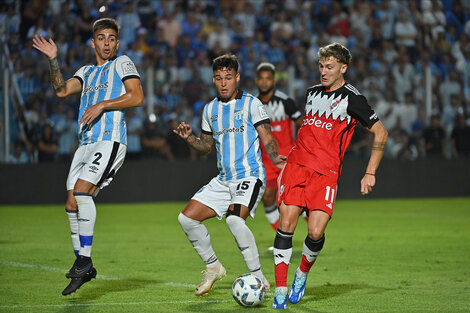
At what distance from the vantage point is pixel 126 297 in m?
6.61

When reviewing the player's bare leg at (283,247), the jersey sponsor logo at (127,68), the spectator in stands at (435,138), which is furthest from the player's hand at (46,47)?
the spectator in stands at (435,138)

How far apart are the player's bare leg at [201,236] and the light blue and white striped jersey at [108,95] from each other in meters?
0.86

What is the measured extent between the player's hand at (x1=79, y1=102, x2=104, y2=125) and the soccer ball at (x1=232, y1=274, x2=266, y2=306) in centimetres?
175

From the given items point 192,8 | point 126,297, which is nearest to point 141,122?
point 192,8

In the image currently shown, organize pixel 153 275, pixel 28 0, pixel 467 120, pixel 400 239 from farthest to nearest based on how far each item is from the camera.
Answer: pixel 467 120 → pixel 28 0 → pixel 400 239 → pixel 153 275

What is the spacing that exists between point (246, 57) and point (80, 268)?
1315cm

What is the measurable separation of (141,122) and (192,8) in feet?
16.3

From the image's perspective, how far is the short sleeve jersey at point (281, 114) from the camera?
10.5 m

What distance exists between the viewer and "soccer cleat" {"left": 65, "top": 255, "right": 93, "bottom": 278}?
254 inches

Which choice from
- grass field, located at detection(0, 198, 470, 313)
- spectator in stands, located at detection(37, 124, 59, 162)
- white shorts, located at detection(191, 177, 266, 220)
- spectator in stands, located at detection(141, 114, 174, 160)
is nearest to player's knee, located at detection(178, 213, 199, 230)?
white shorts, located at detection(191, 177, 266, 220)

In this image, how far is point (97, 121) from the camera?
685 centimetres

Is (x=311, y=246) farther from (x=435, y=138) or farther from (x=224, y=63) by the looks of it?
(x=435, y=138)

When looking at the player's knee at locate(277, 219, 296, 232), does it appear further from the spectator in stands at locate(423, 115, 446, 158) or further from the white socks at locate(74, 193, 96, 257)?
the spectator in stands at locate(423, 115, 446, 158)

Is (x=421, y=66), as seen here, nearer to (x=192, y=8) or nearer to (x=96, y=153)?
(x=192, y=8)
